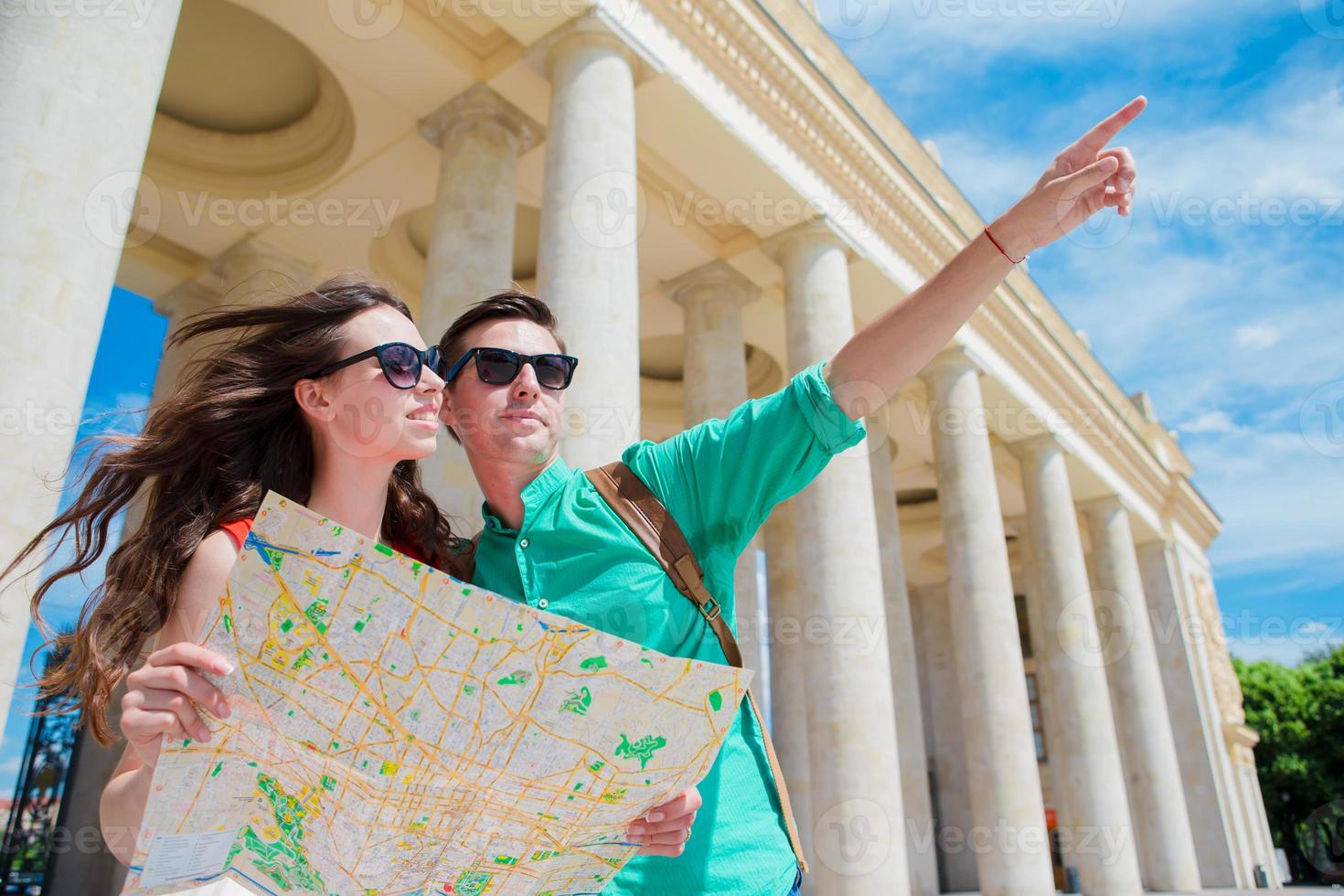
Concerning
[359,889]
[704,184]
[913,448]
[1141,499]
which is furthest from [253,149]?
[1141,499]

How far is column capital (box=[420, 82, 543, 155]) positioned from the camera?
14.5 m

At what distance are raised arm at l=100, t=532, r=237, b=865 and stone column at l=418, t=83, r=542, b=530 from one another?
8730 mm

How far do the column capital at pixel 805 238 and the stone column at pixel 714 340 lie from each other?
5.34 ft

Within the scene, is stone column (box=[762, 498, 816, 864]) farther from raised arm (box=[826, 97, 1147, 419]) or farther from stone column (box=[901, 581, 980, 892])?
stone column (box=[901, 581, 980, 892])

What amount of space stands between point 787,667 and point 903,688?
4729mm

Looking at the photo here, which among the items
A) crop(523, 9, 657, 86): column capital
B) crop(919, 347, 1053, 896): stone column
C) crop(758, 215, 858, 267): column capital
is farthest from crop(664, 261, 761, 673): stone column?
crop(523, 9, 657, 86): column capital

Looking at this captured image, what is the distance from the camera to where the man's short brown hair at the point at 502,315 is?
3.51m

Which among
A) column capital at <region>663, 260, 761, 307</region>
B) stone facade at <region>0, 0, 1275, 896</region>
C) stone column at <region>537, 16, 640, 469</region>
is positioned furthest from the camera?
column capital at <region>663, 260, 761, 307</region>

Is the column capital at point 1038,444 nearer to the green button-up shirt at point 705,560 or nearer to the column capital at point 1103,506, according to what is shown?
the column capital at point 1103,506

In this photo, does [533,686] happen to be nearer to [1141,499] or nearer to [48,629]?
[48,629]

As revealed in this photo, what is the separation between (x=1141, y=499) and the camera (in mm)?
36250

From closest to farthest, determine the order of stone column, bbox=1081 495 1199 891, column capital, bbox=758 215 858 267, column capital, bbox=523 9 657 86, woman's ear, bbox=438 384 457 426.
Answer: woman's ear, bbox=438 384 457 426, column capital, bbox=523 9 657 86, column capital, bbox=758 215 858 267, stone column, bbox=1081 495 1199 891

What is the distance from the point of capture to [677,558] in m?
3.02

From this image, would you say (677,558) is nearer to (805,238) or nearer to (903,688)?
(805,238)
